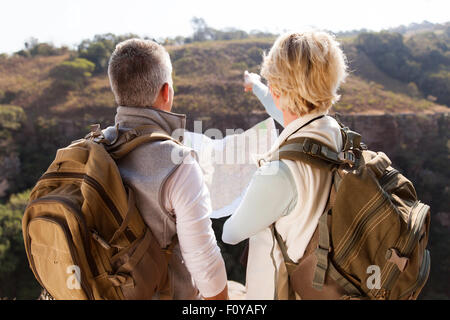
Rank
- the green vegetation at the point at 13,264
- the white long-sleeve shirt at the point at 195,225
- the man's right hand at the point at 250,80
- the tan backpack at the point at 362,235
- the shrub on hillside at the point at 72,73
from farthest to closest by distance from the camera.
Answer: the shrub on hillside at the point at 72,73 → the green vegetation at the point at 13,264 → the man's right hand at the point at 250,80 → the white long-sleeve shirt at the point at 195,225 → the tan backpack at the point at 362,235

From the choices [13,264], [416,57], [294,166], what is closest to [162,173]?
[294,166]

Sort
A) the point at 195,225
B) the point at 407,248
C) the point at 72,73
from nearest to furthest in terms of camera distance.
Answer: the point at 407,248
the point at 195,225
the point at 72,73

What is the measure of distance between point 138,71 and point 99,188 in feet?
1.41

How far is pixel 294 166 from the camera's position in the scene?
1.13m

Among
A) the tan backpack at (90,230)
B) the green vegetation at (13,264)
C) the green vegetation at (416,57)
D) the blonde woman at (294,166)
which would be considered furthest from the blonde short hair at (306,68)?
the green vegetation at (416,57)

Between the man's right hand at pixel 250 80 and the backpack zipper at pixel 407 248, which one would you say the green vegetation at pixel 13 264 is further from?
the backpack zipper at pixel 407 248

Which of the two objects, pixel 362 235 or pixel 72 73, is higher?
pixel 362 235

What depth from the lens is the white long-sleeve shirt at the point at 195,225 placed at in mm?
1182

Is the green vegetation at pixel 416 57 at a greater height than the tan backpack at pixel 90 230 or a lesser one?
lesser

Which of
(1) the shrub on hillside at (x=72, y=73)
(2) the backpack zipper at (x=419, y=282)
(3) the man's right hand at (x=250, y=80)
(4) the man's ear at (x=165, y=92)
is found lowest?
(1) the shrub on hillside at (x=72, y=73)

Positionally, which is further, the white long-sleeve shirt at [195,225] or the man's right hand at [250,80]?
the man's right hand at [250,80]

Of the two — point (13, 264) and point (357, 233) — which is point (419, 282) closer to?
point (357, 233)
